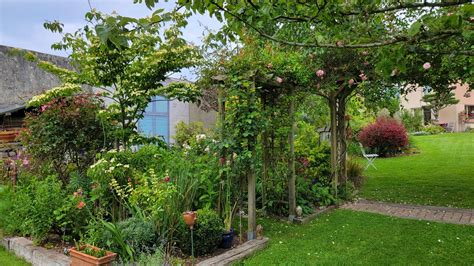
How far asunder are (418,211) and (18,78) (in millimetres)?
12132

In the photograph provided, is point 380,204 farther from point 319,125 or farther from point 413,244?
→ point 319,125

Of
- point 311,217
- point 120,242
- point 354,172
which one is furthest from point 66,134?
point 354,172

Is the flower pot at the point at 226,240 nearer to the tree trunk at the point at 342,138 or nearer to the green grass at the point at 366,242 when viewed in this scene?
the green grass at the point at 366,242

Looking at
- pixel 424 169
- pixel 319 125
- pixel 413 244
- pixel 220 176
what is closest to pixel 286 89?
pixel 220 176

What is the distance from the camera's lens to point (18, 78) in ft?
37.9

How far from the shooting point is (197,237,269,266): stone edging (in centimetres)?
331

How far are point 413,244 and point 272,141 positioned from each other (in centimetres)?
230

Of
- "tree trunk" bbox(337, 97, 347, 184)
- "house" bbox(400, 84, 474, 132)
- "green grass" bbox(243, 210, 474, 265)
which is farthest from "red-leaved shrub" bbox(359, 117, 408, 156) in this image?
"house" bbox(400, 84, 474, 132)

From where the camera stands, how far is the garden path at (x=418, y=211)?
16.8 feet

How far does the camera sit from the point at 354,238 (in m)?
4.27

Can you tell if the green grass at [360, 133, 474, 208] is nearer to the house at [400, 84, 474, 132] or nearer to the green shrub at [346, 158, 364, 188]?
the green shrub at [346, 158, 364, 188]

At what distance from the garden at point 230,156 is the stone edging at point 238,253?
0.12 metres

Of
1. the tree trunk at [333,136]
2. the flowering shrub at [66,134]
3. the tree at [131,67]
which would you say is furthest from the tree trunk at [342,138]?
the flowering shrub at [66,134]

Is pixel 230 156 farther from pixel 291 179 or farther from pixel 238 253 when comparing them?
pixel 291 179
